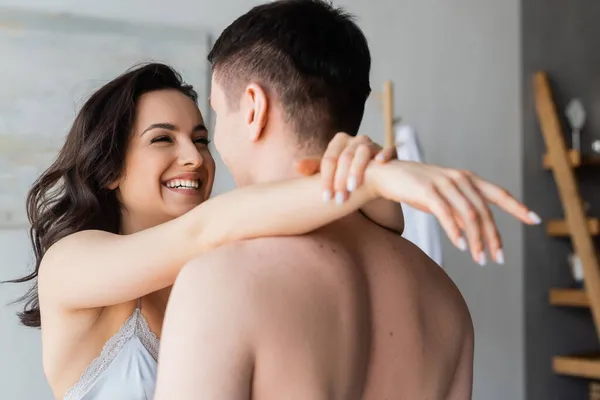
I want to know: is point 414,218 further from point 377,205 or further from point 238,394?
point 238,394

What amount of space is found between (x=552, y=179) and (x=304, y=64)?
10.6 ft

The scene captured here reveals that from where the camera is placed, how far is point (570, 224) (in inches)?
142

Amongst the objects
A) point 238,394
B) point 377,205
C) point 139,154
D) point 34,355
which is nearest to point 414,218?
point 34,355

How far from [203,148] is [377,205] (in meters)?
0.69

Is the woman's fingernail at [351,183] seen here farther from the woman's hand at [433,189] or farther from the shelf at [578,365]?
the shelf at [578,365]

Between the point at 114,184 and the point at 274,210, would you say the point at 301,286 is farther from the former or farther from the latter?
the point at 114,184

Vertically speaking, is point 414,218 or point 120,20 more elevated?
point 120,20

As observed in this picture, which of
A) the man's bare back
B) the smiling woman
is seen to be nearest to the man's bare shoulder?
the man's bare back

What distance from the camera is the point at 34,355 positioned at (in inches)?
107

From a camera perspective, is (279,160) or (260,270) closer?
(260,270)

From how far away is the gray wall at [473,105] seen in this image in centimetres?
348

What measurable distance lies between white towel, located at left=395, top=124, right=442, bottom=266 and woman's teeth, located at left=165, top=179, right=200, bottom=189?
157cm

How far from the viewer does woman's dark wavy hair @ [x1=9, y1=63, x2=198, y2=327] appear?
155 cm

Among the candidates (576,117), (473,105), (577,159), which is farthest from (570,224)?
(473,105)
